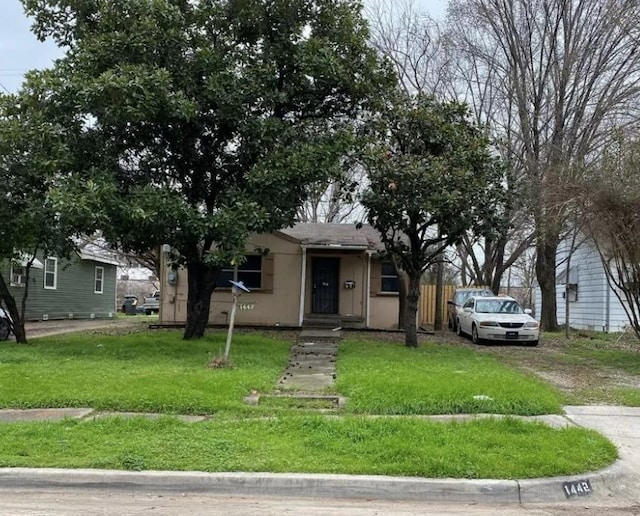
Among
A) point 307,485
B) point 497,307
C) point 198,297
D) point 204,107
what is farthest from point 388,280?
Result: point 307,485

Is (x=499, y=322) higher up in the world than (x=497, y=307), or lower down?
lower down

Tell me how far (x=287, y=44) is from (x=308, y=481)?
1116 centimetres

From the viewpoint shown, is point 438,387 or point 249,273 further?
point 249,273

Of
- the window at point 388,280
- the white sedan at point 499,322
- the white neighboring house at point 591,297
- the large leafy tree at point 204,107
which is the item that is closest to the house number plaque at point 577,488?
the large leafy tree at point 204,107

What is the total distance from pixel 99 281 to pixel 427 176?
938 inches

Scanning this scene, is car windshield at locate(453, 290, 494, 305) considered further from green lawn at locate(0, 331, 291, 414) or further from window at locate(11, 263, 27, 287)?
window at locate(11, 263, 27, 287)

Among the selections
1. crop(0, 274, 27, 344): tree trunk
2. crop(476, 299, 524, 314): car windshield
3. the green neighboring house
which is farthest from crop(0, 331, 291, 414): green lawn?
the green neighboring house

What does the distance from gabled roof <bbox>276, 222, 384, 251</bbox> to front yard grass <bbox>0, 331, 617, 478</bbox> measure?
7.82 meters

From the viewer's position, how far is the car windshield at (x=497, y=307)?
A: 19.2 metres

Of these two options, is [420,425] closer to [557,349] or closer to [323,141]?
[323,141]

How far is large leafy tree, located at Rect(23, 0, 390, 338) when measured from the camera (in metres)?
12.9

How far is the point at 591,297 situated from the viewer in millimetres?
26031

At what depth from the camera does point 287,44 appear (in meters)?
14.6

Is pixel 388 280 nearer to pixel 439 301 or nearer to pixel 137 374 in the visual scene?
pixel 439 301
